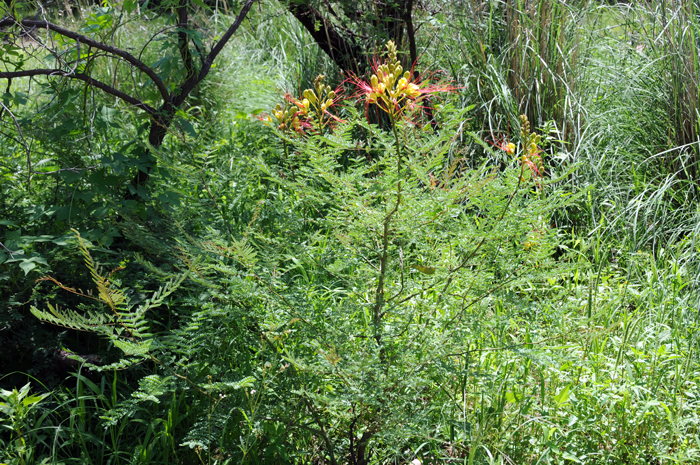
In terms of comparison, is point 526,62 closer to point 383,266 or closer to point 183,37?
point 183,37

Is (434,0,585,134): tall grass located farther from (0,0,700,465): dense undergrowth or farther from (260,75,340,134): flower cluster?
(260,75,340,134): flower cluster

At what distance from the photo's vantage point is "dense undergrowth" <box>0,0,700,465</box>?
4.81ft

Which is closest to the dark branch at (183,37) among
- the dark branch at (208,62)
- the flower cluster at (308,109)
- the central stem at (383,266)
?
the dark branch at (208,62)

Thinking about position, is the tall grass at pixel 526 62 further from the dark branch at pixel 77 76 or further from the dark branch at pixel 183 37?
the dark branch at pixel 77 76

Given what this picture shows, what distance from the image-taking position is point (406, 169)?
1363 millimetres

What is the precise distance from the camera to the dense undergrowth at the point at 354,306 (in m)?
1.47

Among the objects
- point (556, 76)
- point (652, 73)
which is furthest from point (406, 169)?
point (652, 73)

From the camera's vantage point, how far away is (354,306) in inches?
59.5

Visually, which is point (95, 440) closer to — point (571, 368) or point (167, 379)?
point (167, 379)

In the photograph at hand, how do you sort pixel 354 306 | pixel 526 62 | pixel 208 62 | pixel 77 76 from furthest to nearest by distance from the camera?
pixel 526 62 → pixel 208 62 → pixel 77 76 → pixel 354 306

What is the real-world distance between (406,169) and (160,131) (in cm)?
151

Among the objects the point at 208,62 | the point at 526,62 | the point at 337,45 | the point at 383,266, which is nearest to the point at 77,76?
the point at 208,62

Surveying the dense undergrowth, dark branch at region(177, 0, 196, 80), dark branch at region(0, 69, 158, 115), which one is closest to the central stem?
the dense undergrowth

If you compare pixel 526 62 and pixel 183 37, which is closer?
pixel 183 37
